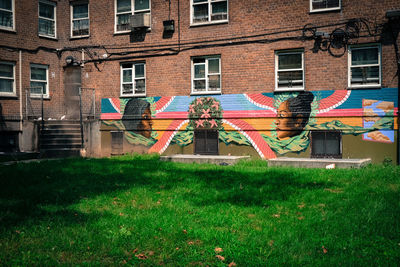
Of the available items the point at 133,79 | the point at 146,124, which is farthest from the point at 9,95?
the point at 146,124

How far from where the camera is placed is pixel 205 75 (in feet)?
56.5

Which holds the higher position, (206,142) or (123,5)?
(123,5)

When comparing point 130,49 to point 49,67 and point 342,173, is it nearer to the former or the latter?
point 49,67

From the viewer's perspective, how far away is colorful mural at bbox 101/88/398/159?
→ 1429 cm

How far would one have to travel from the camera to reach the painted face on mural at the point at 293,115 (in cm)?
1526

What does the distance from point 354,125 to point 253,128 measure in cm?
378

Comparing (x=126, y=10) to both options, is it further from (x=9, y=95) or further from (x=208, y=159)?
(x=208, y=159)

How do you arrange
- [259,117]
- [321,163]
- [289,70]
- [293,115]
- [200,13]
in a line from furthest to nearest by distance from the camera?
[200,13], [259,117], [289,70], [293,115], [321,163]

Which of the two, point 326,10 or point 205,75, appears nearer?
point 326,10

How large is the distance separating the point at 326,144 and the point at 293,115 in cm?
163

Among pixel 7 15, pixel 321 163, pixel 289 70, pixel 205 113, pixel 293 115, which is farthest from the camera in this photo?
pixel 7 15

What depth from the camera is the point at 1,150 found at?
18781 mm

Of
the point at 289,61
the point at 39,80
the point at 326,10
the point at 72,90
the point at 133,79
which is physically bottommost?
the point at 72,90

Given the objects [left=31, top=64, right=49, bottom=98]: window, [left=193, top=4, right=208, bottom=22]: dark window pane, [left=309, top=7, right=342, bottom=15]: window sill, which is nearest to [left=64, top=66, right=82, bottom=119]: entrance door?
[left=31, top=64, right=49, bottom=98]: window
